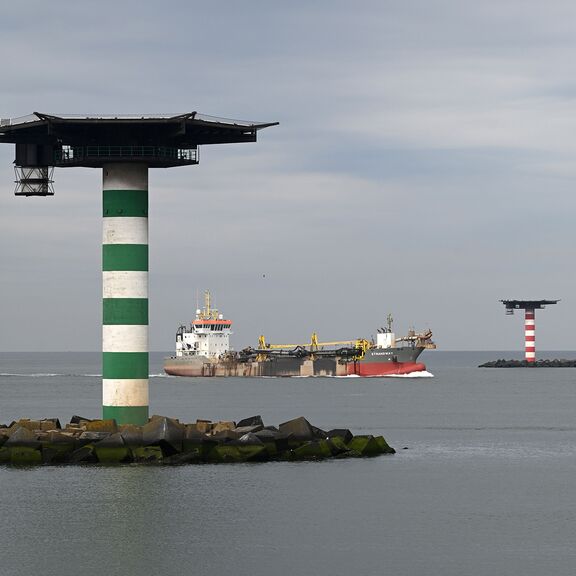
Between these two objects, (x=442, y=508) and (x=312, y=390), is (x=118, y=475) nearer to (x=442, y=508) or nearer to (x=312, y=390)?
(x=442, y=508)

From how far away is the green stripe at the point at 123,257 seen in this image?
52750 millimetres

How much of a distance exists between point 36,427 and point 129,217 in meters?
11.7

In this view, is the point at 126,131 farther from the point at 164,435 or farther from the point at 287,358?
the point at 287,358

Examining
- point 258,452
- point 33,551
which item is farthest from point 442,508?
point 33,551

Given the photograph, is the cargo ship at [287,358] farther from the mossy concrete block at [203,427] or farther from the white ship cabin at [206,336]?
the mossy concrete block at [203,427]

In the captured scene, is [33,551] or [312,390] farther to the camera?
[312,390]

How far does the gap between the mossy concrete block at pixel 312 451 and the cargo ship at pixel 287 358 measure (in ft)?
342

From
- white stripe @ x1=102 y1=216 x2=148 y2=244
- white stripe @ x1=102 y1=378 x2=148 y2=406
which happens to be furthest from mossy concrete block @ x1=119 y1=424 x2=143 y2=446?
white stripe @ x1=102 y1=216 x2=148 y2=244

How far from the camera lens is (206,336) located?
542ft

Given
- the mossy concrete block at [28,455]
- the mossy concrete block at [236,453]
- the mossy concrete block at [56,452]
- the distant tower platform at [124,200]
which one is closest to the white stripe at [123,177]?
the distant tower platform at [124,200]

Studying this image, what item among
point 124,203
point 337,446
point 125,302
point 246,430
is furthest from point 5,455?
point 337,446

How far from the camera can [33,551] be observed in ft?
127

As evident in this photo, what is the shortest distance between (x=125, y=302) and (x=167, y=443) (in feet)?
20.7

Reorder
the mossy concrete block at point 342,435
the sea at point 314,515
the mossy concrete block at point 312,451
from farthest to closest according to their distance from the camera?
the mossy concrete block at point 342,435
the mossy concrete block at point 312,451
the sea at point 314,515
